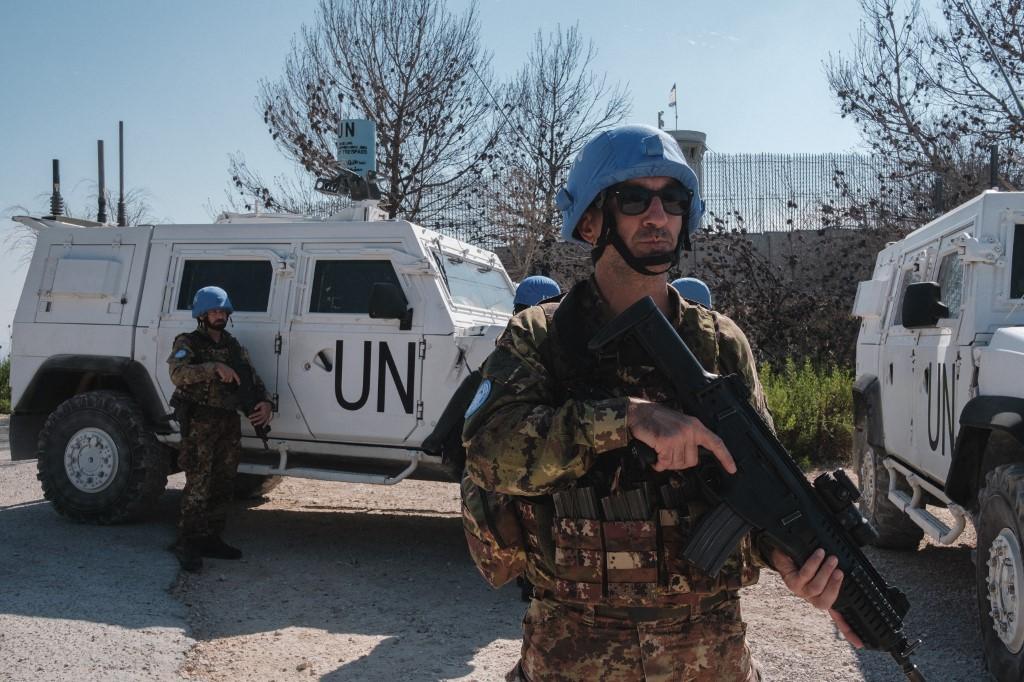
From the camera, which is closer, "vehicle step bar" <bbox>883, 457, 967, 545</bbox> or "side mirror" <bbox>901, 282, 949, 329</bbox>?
"vehicle step bar" <bbox>883, 457, 967, 545</bbox>

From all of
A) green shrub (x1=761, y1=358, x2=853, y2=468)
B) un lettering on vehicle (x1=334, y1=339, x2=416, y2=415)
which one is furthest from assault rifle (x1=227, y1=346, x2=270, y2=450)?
green shrub (x1=761, y1=358, x2=853, y2=468)

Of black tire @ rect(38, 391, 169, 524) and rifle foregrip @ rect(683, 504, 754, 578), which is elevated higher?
rifle foregrip @ rect(683, 504, 754, 578)

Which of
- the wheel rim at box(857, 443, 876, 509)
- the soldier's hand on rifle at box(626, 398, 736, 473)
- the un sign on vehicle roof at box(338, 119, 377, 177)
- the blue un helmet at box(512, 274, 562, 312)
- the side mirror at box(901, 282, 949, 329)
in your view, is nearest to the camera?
the soldier's hand on rifle at box(626, 398, 736, 473)

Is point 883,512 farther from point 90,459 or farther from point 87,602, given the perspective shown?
point 90,459

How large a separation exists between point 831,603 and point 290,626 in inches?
144

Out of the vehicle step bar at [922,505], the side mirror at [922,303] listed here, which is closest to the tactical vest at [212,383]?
the side mirror at [922,303]

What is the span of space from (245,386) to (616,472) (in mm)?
4535

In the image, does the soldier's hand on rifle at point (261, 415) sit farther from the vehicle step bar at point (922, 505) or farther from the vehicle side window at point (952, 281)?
the vehicle side window at point (952, 281)

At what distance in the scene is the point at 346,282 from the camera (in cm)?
625

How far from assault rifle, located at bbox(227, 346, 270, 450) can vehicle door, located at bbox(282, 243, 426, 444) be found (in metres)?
0.31

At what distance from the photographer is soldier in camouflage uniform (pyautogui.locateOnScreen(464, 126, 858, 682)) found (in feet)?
5.14

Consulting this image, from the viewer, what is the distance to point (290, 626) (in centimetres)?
473

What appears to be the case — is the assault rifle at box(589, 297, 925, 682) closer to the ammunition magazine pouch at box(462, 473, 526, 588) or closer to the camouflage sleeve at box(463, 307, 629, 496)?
the camouflage sleeve at box(463, 307, 629, 496)

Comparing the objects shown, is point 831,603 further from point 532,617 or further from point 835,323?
point 835,323
